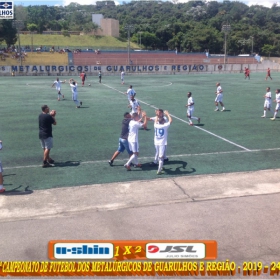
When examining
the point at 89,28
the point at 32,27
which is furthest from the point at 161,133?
the point at 32,27

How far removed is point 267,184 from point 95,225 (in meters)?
5.29

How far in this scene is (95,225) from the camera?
7.95m

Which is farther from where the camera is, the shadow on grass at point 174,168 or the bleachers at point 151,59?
the bleachers at point 151,59

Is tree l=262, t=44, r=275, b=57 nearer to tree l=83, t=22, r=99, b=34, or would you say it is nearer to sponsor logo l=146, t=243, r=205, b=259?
tree l=83, t=22, r=99, b=34

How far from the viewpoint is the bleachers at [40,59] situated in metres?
66.2

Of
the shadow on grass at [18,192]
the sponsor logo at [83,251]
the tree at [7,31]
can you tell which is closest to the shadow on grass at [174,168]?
the shadow on grass at [18,192]

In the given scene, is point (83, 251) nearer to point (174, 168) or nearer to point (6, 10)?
point (174, 168)

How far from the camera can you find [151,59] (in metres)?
77.4

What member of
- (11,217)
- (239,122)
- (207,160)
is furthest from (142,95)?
(11,217)

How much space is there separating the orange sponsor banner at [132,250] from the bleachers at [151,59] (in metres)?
67.8

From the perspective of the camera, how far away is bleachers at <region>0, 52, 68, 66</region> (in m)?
66.2

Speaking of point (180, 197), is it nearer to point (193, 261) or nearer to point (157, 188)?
point (157, 188)

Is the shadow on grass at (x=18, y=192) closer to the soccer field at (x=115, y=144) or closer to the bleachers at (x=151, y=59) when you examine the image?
the soccer field at (x=115, y=144)

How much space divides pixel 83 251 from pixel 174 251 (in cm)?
164
